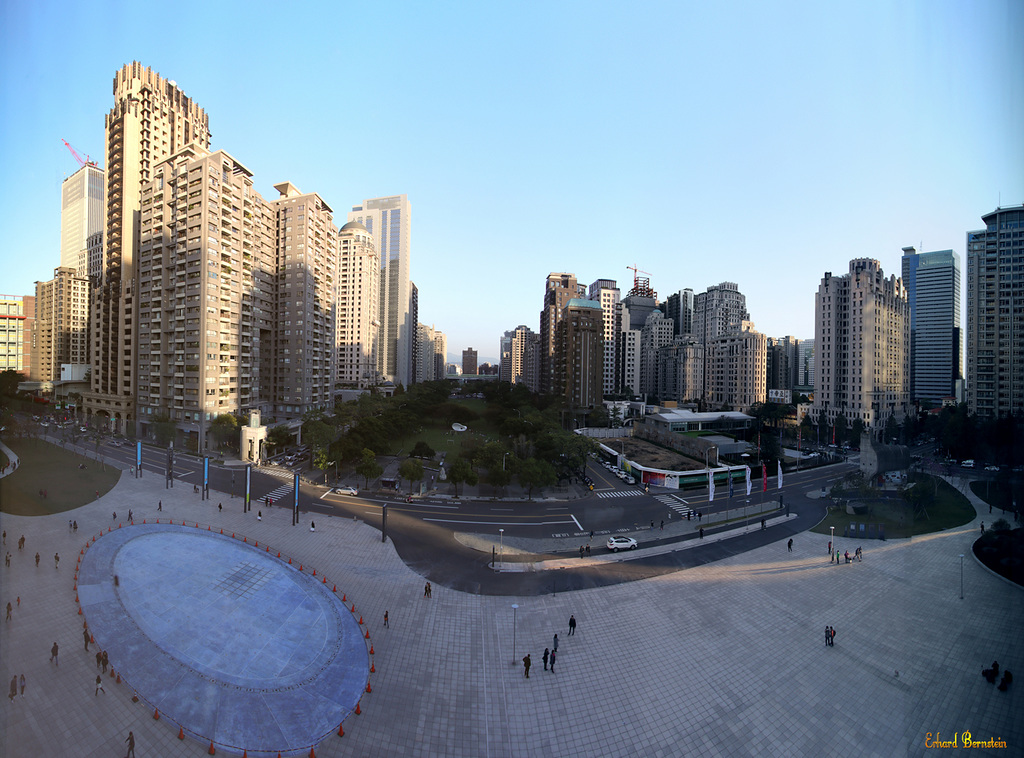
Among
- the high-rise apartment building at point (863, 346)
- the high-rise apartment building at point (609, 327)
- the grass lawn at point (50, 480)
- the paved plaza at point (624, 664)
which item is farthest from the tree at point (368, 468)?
the high-rise apartment building at point (609, 327)

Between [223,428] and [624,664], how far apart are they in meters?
39.1

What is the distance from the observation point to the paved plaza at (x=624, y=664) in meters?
7.69

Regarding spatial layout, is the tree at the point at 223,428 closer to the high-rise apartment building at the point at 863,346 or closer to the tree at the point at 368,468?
the tree at the point at 368,468

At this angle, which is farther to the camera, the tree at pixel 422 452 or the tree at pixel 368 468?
the tree at pixel 422 452

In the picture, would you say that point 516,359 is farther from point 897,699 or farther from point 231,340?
point 897,699

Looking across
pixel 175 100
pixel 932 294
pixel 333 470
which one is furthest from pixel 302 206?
pixel 932 294

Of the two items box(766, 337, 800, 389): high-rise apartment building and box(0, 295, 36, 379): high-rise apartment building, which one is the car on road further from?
box(766, 337, 800, 389): high-rise apartment building

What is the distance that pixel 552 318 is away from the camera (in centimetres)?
7975

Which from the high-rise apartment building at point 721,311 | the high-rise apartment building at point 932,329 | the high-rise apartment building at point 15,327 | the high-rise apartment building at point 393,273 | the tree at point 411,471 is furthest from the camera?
the high-rise apartment building at point 393,273

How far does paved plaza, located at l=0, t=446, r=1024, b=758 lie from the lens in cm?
769

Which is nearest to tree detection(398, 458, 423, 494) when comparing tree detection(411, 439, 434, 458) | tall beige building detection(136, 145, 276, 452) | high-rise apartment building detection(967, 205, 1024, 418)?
tree detection(411, 439, 434, 458)

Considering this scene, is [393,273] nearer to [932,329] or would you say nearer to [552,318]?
[552,318]

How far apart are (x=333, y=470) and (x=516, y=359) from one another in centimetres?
12169

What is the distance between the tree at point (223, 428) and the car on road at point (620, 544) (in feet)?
116
